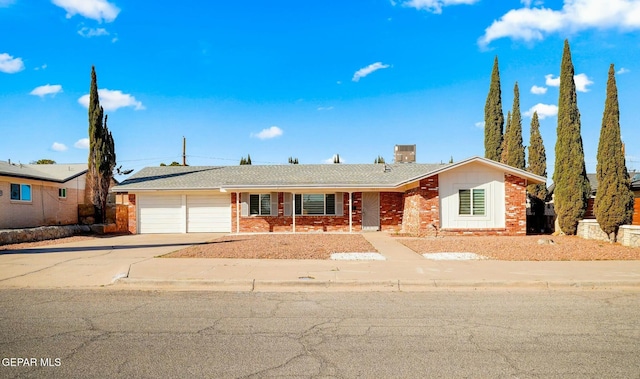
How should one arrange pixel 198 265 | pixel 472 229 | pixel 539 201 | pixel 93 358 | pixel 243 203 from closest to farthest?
pixel 93 358
pixel 198 265
pixel 472 229
pixel 243 203
pixel 539 201

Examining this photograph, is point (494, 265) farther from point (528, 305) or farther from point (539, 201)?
point (539, 201)

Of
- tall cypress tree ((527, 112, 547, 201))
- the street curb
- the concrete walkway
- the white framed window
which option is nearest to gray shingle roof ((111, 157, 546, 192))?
the white framed window

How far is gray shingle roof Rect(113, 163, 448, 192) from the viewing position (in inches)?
868

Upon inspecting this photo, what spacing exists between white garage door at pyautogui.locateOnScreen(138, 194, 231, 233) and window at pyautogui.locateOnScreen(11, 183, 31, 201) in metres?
5.58

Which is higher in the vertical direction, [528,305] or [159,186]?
[159,186]

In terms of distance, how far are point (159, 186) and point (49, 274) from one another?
13178 millimetres

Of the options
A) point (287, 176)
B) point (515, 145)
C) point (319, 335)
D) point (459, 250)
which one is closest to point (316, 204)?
point (287, 176)

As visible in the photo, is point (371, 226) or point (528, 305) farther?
point (371, 226)

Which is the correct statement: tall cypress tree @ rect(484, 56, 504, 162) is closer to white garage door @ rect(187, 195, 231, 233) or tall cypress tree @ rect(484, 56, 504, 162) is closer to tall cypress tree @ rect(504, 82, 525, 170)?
tall cypress tree @ rect(504, 82, 525, 170)

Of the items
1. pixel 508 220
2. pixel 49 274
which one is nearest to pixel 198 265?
pixel 49 274

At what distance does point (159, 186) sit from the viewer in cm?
2234

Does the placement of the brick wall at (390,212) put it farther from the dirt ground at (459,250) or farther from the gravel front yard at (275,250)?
the gravel front yard at (275,250)

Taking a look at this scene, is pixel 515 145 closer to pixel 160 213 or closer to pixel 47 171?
pixel 160 213

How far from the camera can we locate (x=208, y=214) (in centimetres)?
2281
